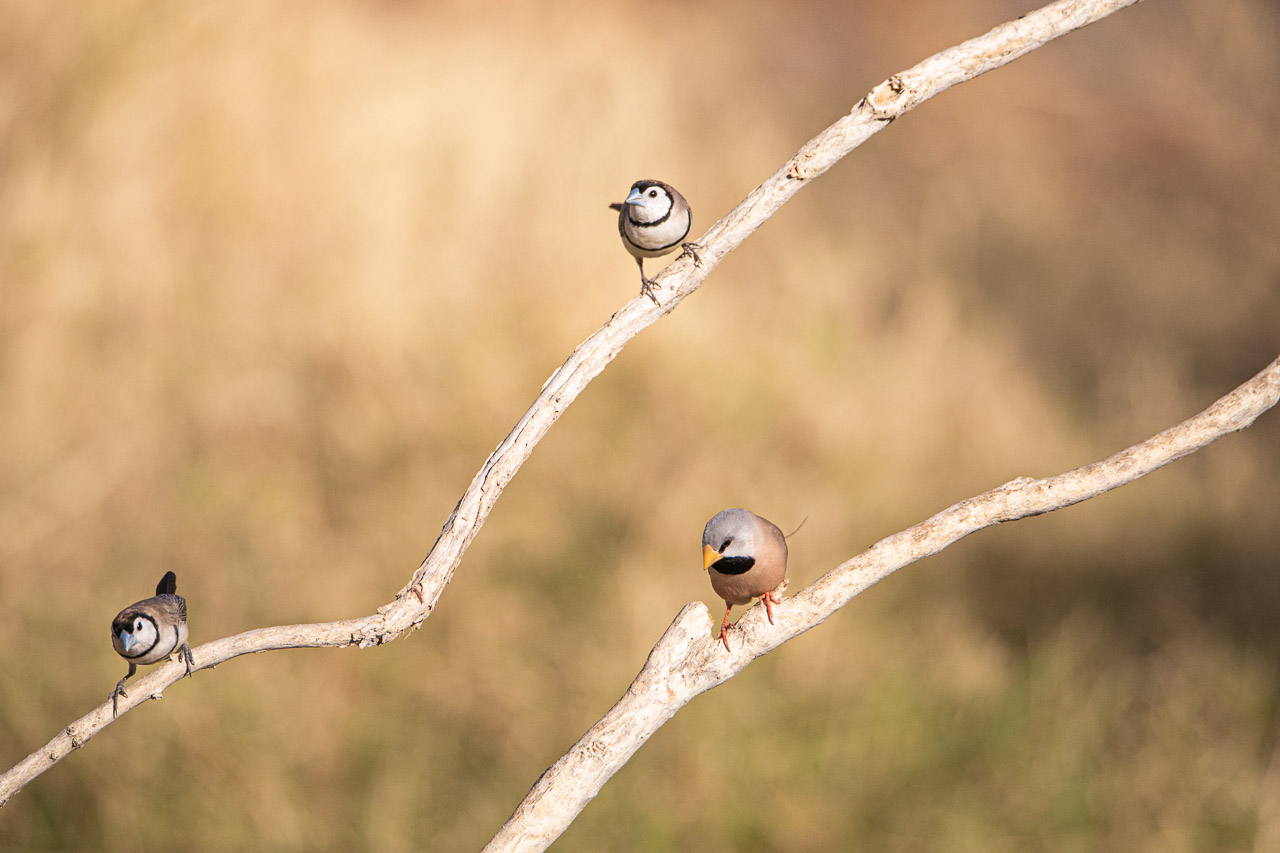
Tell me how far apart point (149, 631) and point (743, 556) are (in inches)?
27.0

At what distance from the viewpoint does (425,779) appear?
2.98 m

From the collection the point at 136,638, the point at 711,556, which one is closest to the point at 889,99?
the point at 711,556

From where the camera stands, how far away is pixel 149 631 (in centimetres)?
117

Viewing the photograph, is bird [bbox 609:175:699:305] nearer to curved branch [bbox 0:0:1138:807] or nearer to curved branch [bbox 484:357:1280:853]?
curved branch [bbox 0:0:1138:807]

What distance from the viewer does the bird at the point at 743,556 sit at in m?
1.12

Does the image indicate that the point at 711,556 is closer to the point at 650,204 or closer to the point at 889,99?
the point at 889,99

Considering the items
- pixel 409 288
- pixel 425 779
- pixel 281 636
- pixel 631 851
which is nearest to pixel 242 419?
pixel 409 288

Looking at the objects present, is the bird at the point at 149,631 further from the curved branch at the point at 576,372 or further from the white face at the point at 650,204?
the white face at the point at 650,204

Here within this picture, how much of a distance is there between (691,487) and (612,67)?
2443 mm

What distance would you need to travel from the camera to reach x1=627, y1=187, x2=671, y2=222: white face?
1585mm

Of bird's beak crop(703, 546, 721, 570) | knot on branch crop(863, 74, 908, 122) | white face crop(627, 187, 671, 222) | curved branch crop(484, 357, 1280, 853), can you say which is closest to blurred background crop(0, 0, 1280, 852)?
white face crop(627, 187, 671, 222)

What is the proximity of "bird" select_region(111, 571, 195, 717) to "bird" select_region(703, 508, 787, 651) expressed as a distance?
58 centimetres

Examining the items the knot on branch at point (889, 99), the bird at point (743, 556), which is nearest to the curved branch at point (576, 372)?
the knot on branch at point (889, 99)

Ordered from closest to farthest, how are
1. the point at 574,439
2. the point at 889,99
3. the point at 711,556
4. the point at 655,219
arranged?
the point at 889,99 → the point at 711,556 → the point at 655,219 → the point at 574,439
